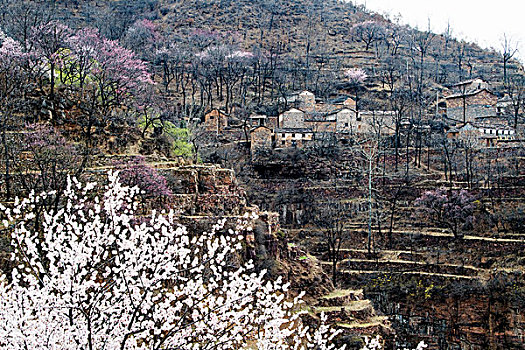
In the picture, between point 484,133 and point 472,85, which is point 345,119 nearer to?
point 484,133

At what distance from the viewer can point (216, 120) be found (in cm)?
5091

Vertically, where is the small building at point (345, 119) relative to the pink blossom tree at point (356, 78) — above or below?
below

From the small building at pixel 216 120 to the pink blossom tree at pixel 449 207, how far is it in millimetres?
22307

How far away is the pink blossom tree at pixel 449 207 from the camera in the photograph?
106ft

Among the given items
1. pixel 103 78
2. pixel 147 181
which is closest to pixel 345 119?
pixel 103 78

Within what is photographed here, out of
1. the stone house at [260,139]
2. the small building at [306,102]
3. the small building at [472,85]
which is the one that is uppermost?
the small building at [472,85]

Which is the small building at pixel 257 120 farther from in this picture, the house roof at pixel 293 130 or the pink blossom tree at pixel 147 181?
the pink blossom tree at pixel 147 181

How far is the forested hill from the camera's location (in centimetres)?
7200

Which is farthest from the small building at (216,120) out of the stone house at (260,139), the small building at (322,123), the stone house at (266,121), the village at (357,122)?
the small building at (322,123)

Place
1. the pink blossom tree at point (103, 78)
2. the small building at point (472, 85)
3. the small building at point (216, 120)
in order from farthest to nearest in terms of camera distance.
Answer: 1. the small building at point (472, 85)
2. the small building at point (216, 120)
3. the pink blossom tree at point (103, 78)

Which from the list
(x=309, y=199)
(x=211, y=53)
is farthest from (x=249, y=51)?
(x=309, y=199)

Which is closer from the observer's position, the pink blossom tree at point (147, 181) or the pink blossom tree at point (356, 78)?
the pink blossom tree at point (147, 181)

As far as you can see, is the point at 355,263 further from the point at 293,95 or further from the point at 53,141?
the point at 293,95

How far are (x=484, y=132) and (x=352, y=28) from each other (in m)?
45.7
